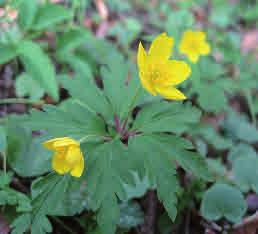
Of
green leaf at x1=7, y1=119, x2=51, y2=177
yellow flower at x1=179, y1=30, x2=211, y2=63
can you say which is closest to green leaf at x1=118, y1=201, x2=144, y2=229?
green leaf at x1=7, y1=119, x2=51, y2=177

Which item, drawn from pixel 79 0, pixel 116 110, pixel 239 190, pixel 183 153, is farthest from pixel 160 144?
pixel 79 0

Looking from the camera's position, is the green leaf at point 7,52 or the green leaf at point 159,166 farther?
the green leaf at point 7,52

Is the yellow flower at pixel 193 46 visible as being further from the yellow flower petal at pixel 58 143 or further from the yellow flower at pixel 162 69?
the yellow flower petal at pixel 58 143

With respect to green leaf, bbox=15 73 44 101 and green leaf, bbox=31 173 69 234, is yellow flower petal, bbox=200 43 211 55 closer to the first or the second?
green leaf, bbox=15 73 44 101

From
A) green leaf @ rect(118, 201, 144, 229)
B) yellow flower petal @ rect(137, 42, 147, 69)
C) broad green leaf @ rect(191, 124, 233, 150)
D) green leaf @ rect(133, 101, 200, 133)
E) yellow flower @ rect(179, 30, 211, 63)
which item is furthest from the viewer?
yellow flower @ rect(179, 30, 211, 63)

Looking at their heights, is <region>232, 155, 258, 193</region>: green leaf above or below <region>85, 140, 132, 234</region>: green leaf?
below

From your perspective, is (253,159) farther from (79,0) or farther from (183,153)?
(79,0)

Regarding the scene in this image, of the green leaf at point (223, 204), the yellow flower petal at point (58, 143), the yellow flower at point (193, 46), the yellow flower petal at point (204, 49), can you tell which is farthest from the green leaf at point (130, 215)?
the yellow flower petal at point (204, 49)
